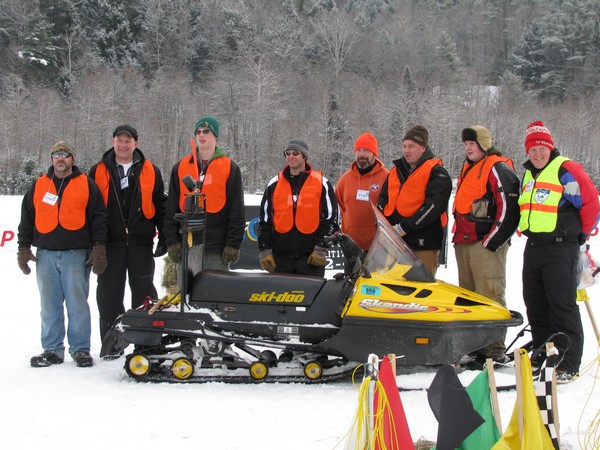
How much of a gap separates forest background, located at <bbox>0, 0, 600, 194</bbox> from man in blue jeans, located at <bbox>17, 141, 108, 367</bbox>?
892 inches

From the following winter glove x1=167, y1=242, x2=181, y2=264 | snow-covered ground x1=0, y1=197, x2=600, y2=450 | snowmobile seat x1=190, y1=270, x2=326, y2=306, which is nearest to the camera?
snow-covered ground x1=0, y1=197, x2=600, y2=450

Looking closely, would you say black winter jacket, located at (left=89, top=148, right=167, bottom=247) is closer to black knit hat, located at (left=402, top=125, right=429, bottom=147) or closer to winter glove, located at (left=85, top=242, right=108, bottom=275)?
winter glove, located at (left=85, top=242, right=108, bottom=275)

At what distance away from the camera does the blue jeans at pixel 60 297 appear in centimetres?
447

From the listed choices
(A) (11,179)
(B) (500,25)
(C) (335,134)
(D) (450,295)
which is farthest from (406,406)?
(B) (500,25)

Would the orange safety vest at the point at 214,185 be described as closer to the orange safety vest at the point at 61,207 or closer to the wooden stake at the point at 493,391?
the orange safety vest at the point at 61,207

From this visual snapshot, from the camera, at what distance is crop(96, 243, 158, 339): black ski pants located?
15.6ft

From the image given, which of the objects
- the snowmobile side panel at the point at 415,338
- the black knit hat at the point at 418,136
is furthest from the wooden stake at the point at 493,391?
the black knit hat at the point at 418,136

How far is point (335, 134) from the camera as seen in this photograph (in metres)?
33.5

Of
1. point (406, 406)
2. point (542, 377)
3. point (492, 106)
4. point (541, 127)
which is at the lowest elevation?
point (406, 406)

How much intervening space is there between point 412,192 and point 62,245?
8.90 ft

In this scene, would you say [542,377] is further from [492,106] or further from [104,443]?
[492,106]

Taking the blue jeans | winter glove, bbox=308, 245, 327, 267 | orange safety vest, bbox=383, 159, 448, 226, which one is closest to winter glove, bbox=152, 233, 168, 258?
the blue jeans

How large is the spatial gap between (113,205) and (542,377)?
3490mm

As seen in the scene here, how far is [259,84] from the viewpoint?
1367 inches
